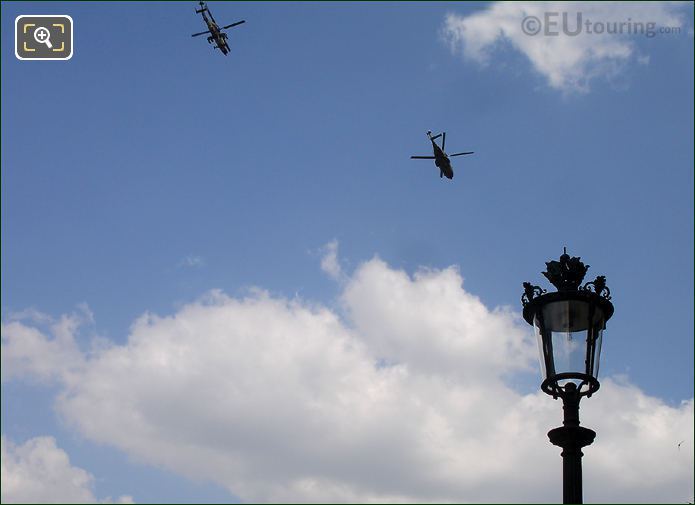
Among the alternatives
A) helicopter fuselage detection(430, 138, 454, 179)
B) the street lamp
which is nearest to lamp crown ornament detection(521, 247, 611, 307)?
the street lamp

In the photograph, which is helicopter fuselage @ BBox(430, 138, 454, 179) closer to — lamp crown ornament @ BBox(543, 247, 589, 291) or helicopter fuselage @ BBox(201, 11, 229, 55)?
helicopter fuselage @ BBox(201, 11, 229, 55)

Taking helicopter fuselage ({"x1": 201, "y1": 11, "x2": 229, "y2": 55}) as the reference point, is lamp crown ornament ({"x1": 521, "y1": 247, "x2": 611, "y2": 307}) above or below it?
below

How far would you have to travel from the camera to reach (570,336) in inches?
405

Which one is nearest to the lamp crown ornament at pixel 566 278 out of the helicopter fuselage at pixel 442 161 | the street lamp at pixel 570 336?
the street lamp at pixel 570 336

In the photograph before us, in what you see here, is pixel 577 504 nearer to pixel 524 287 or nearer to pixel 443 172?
pixel 524 287

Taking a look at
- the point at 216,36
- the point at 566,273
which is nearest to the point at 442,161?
the point at 216,36

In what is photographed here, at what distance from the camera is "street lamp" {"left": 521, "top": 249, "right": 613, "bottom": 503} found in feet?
32.2

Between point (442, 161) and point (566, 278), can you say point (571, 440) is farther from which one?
point (442, 161)

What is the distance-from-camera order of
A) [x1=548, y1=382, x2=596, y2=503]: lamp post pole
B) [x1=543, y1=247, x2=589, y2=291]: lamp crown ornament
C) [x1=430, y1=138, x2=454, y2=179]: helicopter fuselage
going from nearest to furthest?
[x1=548, y1=382, x2=596, y2=503]: lamp post pole, [x1=543, y1=247, x2=589, y2=291]: lamp crown ornament, [x1=430, y1=138, x2=454, y2=179]: helicopter fuselage

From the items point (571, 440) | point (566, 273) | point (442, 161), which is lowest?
point (571, 440)

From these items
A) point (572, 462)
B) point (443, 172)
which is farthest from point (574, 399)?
point (443, 172)

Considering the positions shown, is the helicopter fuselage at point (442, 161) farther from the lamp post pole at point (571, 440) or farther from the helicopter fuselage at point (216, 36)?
the lamp post pole at point (571, 440)

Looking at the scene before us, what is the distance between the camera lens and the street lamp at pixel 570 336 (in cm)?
982

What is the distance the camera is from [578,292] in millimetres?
10453
